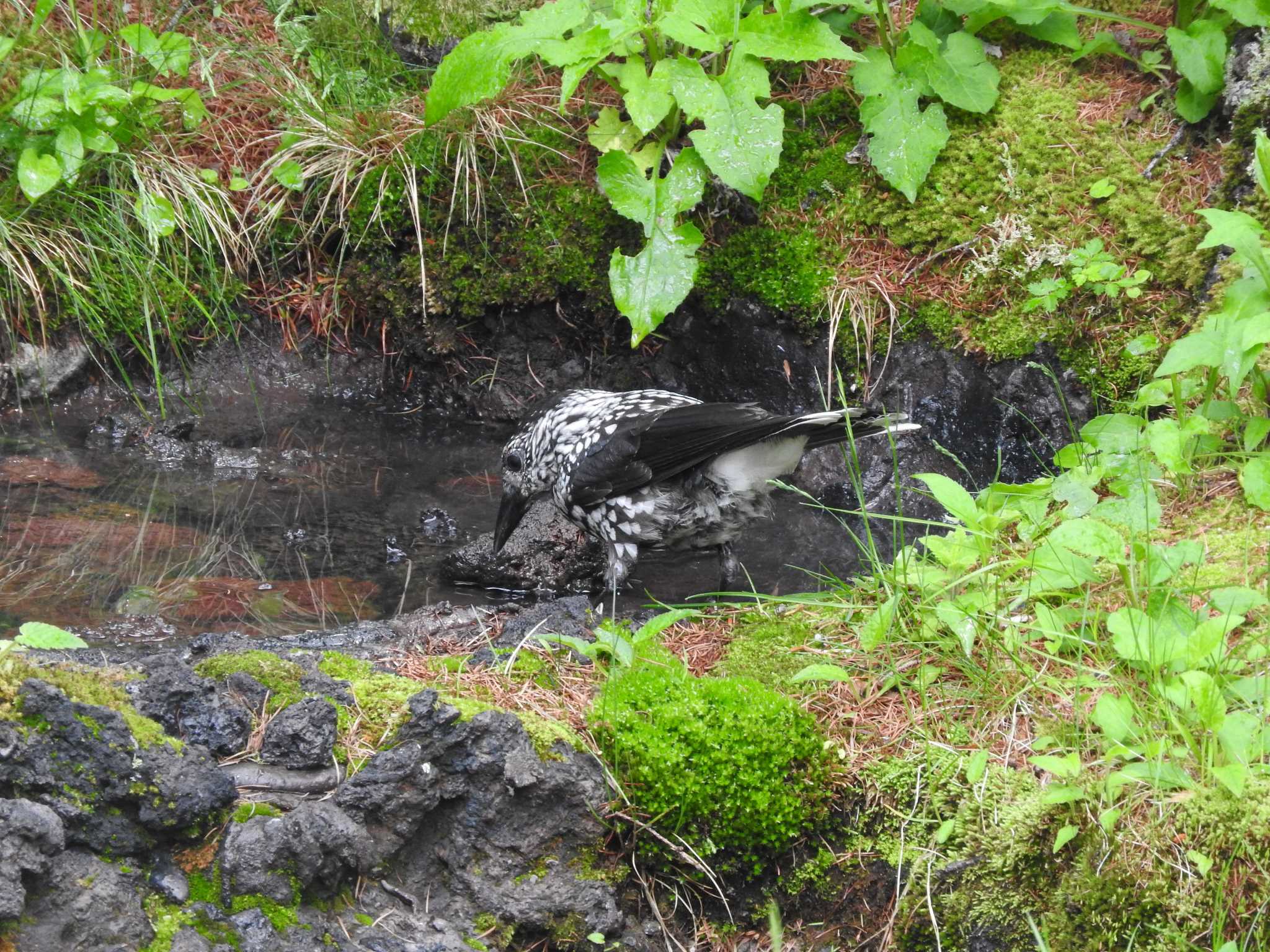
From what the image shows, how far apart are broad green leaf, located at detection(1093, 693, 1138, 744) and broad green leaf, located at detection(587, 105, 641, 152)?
3699 millimetres

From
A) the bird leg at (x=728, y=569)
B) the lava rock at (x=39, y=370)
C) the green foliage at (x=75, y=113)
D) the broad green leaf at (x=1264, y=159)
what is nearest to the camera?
the broad green leaf at (x=1264, y=159)

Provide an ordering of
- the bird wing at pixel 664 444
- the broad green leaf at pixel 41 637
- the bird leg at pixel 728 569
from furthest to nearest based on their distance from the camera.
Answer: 1. the bird leg at pixel 728 569
2. the bird wing at pixel 664 444
3. the broad green leaf at pixel 41 637

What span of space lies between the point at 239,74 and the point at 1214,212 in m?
5.28

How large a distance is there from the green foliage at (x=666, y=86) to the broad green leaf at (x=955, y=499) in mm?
2005

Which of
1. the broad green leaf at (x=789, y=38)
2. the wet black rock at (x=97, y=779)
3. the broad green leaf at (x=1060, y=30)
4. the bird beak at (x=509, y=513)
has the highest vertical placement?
the broad green leaf at (x=789, y=38)

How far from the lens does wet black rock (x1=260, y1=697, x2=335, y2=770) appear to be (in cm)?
253

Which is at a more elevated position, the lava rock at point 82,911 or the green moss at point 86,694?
the green moss at point 86,694

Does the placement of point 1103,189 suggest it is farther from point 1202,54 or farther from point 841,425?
point 841,425

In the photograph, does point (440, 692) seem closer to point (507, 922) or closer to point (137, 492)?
point (507, 922)

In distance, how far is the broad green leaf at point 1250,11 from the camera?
4.50 metres

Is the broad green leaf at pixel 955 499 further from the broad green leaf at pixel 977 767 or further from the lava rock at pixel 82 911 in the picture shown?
the lava rock at pixel 82 911

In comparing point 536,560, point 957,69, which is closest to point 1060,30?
point 957,69

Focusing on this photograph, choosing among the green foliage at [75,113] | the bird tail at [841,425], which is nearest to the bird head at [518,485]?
the bird tail at [841,425]

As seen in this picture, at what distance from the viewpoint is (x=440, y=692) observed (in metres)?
2.97
